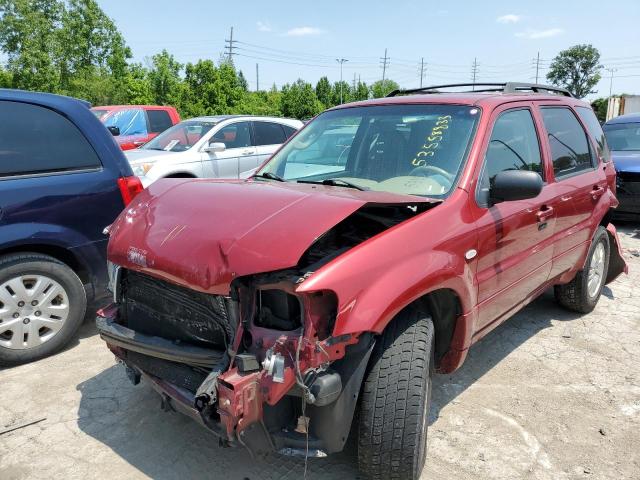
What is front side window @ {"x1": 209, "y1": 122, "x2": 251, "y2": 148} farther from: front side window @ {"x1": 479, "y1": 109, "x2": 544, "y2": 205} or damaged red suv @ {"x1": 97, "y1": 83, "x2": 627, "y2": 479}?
front side window @ {"x1": 479, "y1": 109, "x2": 544, "y2": 205}

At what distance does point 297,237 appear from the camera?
6.98 feet

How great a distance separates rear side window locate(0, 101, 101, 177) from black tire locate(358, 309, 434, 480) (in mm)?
2989

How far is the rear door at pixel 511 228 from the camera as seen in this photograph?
2942mm

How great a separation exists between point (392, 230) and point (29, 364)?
119 inches

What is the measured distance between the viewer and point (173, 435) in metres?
2.92

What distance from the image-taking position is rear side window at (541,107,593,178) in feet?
12.4

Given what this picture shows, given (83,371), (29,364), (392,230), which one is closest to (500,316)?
(392,230)

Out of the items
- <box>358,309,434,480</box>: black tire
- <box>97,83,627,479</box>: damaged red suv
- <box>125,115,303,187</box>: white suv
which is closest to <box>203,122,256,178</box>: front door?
<box>125,115,303,187</box>: white suv

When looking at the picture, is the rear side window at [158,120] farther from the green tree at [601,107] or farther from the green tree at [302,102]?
the green tree at [601,107]

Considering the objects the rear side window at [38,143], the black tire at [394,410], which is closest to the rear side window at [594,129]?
the black tire at [394,410]

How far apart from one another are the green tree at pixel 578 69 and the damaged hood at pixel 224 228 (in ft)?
301

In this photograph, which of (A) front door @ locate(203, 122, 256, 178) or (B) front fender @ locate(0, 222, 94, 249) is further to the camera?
(A) front door @ locate(203, 122, 256, 178)

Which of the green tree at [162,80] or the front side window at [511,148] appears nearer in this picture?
the front side window at [511,148]

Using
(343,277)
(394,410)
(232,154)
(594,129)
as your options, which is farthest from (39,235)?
(232,154)
